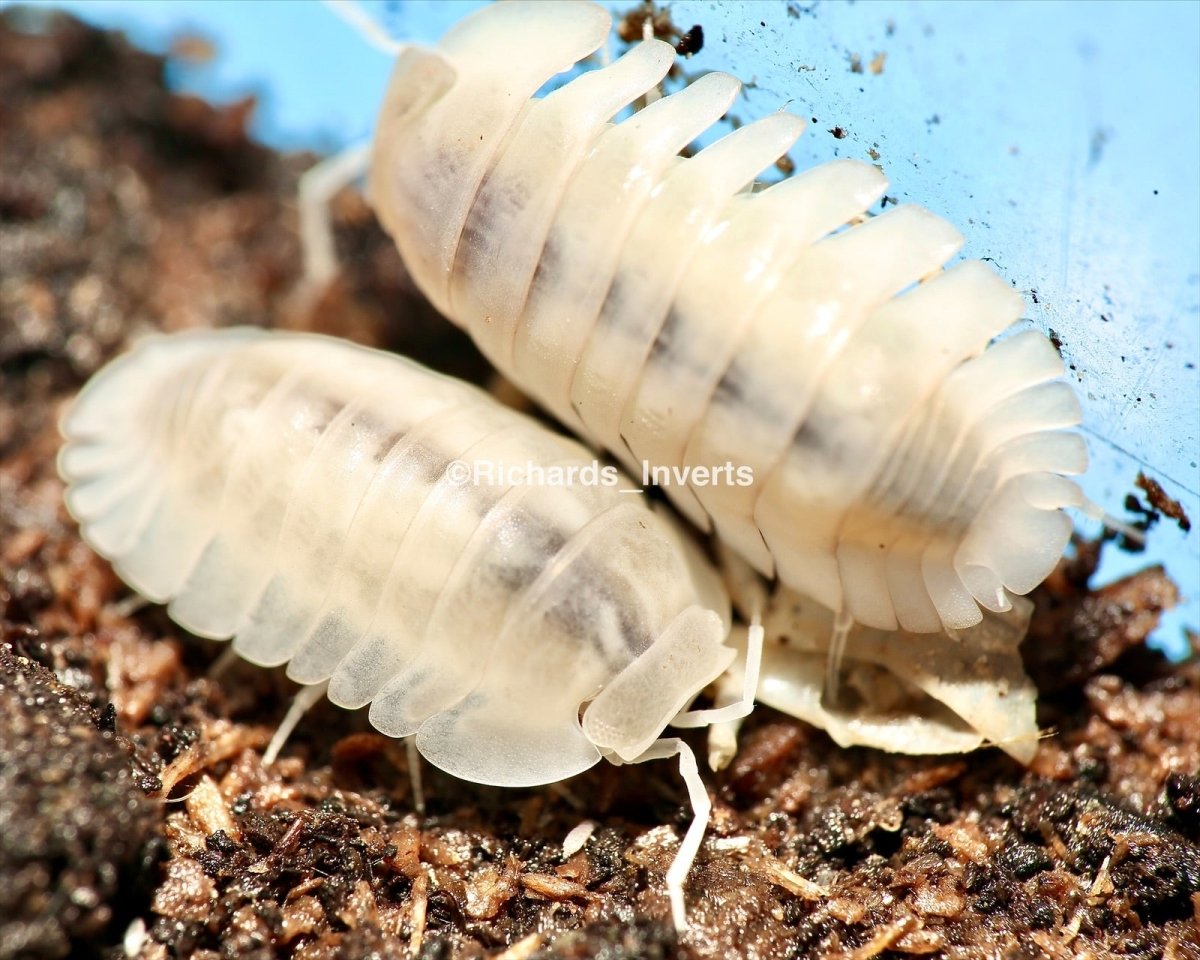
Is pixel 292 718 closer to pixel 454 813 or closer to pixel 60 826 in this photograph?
pixel 454 813

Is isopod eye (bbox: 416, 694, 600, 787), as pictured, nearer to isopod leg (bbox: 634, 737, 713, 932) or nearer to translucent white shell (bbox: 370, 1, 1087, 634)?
isopod leg (bbox: 634, 737, 713, 932)

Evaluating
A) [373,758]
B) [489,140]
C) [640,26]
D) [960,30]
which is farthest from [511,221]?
[373,758]

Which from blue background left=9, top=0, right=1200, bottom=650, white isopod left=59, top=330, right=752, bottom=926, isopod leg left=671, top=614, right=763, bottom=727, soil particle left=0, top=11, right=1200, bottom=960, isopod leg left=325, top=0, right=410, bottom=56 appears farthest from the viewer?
isopod leg left=325, top=0, right=410, bottom=56

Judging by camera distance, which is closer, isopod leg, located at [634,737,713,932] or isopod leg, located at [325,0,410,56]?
isopod leg, located at [634,737,713,932]

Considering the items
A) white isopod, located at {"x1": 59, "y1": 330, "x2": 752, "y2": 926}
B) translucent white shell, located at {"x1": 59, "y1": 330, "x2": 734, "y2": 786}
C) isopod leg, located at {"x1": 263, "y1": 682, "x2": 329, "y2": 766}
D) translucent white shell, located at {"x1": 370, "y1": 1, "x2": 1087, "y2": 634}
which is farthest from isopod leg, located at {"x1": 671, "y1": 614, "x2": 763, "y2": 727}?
isopod leg, located at {"x1": 263, "y1": 682, "x2": 329, "y2": 766}

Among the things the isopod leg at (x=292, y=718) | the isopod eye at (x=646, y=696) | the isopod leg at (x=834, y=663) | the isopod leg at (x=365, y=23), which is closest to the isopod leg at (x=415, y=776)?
the isopod leg at (x=292, y=718)

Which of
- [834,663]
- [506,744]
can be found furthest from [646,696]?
[834,663]

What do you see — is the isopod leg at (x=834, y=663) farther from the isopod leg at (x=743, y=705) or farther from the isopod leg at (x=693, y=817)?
the isopod leg at (x=693, y=817)

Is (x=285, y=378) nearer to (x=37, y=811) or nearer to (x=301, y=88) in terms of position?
(x=37, y=811)
